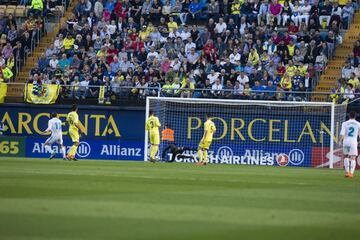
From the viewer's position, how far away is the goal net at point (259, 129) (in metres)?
36.9

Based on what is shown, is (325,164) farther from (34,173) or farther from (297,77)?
(34,173)

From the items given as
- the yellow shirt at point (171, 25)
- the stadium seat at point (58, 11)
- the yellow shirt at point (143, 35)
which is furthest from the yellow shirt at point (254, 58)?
the stadium seat at point (58, 11)

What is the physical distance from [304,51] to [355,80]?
2.60 meters

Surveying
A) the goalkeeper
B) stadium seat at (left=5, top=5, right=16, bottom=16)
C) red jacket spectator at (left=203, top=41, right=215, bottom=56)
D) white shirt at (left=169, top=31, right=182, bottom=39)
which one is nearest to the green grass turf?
the goalkeeper

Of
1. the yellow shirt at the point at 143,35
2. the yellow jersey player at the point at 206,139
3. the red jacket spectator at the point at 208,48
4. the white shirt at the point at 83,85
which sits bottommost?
the yellow jersey player at the point at 206,139

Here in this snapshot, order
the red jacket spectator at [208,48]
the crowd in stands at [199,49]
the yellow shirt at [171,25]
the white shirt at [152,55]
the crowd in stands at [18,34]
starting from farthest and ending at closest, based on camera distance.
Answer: the crowd in stands at [18,34], the yellow shirt at [171,25], the white shirt at [152,55], the red jacket spectator at [208,48], the crowd in stands at [199,49]

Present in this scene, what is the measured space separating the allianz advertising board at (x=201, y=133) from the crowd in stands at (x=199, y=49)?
2.97ft

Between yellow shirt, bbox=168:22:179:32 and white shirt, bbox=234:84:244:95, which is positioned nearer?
white shirt, bbox=234:84:244:95

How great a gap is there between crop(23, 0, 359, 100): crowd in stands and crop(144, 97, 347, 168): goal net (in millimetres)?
541

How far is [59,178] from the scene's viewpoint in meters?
21.1

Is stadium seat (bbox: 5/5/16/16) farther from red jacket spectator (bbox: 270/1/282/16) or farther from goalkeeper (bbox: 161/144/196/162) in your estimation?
red jacket spectator (bbox: 270/1/282/16)

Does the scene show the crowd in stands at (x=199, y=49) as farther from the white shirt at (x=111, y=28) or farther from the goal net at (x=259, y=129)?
the goal net at (x=259, y=129)

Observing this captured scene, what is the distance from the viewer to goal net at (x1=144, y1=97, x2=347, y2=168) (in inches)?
1452

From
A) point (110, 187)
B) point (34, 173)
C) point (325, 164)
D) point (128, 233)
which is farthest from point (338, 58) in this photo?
point (128, 233)
